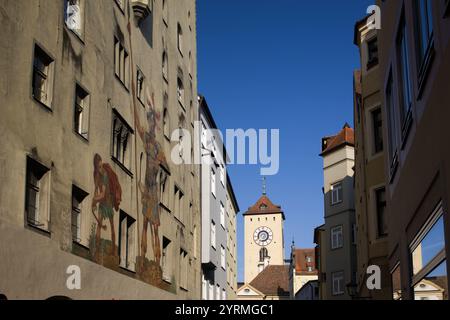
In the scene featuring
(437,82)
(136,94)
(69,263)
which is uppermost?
(136,94)

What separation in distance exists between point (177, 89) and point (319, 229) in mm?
25244

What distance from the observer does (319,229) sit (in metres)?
55.8

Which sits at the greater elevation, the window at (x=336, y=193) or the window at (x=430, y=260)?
the window at (x=336, y=193)

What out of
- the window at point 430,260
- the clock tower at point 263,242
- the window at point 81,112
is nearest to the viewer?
the window at point 430,260

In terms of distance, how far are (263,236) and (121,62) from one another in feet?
393

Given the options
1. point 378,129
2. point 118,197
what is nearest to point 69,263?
point 118,197

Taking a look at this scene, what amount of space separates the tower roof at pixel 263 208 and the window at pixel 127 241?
12004 cm

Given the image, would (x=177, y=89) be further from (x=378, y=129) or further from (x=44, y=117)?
(x=44, y=117)

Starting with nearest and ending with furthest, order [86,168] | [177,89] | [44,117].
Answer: [44,117]
[86,168]
[177,89]

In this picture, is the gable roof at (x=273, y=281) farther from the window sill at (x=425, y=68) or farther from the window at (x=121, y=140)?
the window sill at (x=425, y=68)

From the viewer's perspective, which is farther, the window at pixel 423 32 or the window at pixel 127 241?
the window at pixel 127 241

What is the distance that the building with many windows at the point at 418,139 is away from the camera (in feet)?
32.0

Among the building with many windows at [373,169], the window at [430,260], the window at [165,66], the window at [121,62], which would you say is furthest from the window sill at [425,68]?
the window at [165,66]

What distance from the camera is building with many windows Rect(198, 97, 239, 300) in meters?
43.3
